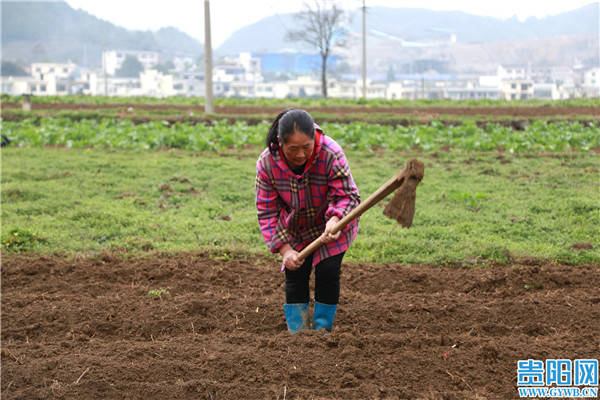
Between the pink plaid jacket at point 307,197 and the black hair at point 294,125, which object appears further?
the pink plaid jacket at point 307,197

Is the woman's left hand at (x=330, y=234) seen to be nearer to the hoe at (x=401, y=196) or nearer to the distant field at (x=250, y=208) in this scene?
the hoe at (x=401, y=196)

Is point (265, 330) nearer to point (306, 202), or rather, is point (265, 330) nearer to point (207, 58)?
point (306, 202)

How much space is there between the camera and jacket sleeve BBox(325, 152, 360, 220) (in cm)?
345

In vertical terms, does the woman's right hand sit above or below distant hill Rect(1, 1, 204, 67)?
below

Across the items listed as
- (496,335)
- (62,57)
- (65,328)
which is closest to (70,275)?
(65,328)

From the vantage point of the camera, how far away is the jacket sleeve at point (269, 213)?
3580mm

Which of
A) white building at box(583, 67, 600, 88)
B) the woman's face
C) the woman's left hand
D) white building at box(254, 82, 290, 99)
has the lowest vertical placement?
the woman's left hand

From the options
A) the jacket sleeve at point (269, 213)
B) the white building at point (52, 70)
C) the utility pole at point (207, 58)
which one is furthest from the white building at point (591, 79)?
the jacket sleeve at point (269, 213)

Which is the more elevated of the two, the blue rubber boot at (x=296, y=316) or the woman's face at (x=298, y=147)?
the woman's face at (x=298, y=147)

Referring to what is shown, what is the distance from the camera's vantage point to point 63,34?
554 ft

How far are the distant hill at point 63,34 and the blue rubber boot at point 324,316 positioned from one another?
162 m

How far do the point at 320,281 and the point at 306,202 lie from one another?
0.53 meters

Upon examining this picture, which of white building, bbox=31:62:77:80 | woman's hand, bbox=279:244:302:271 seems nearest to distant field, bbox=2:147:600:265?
woman's hand, bbox=279:244:302:271

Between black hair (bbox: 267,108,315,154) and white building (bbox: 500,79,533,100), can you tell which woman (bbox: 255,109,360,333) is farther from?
white building (bbox: 500,79,533,100)
